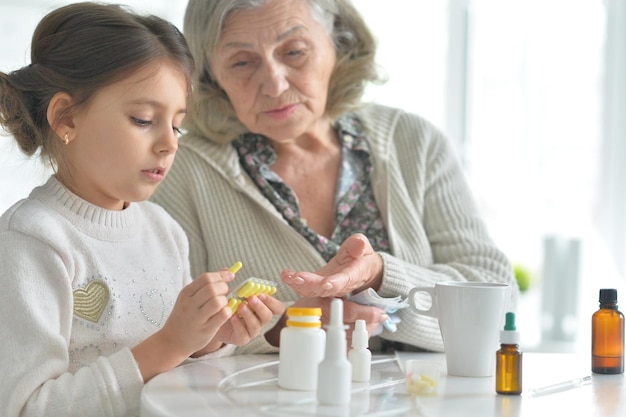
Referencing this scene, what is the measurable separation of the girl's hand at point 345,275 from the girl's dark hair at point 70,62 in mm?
426

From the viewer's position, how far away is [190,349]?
133 cm

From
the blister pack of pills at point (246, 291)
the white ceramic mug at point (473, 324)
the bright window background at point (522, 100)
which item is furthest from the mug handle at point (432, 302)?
the bright window background at point (522, 100)

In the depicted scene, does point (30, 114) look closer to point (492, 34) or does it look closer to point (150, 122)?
point (150, 122)

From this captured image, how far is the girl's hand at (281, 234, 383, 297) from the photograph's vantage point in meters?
1.45

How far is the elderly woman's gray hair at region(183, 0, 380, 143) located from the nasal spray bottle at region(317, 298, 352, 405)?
33.4 inches

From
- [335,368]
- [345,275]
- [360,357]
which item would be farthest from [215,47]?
[335,368]

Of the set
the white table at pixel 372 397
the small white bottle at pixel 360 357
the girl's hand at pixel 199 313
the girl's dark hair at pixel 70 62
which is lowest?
the white table at pixel 372 397

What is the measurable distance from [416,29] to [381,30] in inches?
6.3

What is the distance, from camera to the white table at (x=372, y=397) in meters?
1.14

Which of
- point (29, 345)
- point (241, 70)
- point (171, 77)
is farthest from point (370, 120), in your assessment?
point (29, 345)

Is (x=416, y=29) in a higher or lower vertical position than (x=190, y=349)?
higher

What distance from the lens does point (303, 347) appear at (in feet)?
4.02

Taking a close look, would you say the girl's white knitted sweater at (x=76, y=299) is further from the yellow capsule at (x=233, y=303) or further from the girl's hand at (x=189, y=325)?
the yellow capsule at (x=233, y=303)

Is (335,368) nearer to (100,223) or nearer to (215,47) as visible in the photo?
(100,223)
